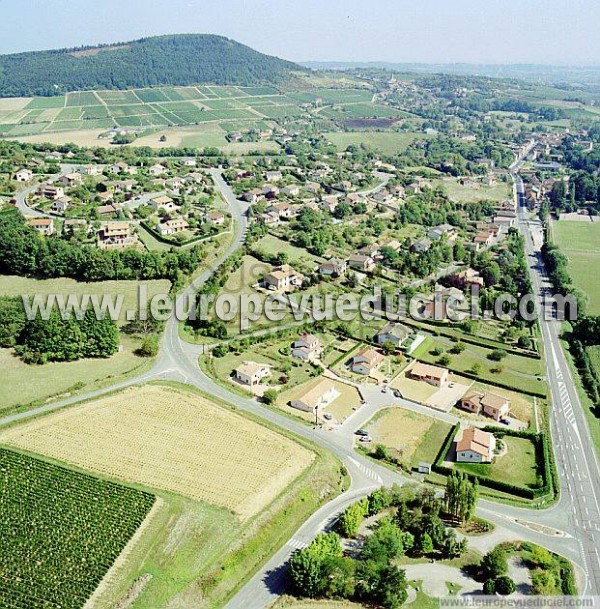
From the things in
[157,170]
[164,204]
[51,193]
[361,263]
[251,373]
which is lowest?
[251,373]

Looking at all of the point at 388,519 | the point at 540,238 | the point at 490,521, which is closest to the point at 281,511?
the point at 388,519

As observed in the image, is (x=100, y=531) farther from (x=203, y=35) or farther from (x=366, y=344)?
(x=203, y=35)

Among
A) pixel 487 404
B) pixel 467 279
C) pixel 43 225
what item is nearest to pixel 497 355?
pixel 487 404

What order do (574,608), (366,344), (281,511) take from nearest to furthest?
1. (574,608)
2. (281,511)
3. (366,344)

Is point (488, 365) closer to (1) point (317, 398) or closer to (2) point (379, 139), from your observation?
(1) point (317, 398)

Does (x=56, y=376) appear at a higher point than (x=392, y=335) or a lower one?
lower
